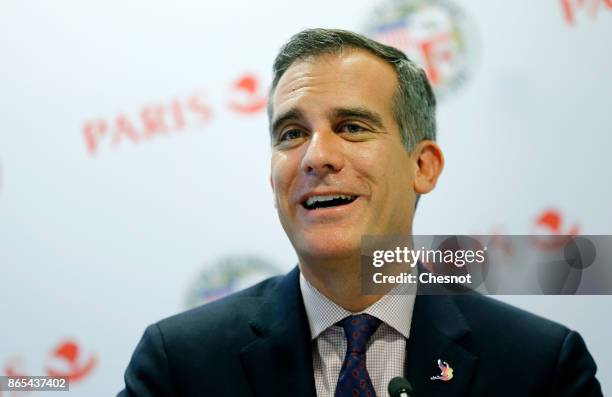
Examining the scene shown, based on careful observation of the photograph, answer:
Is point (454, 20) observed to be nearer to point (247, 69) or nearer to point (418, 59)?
point (418, 59)

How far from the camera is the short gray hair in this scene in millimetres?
1226

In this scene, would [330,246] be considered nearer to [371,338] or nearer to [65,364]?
[371,338]

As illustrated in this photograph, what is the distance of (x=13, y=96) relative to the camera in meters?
1.69

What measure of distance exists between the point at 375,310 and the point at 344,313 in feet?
0.18

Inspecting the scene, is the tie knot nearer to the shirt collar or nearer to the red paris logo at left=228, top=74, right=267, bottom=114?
the shirt collar

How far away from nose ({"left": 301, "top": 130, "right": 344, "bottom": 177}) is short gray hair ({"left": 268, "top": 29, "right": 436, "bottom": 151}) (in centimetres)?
16

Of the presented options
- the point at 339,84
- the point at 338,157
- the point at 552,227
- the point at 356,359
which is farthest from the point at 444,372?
the point at 552,227

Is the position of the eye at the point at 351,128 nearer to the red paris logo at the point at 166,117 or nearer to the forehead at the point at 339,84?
the forehead at the point at 339,84

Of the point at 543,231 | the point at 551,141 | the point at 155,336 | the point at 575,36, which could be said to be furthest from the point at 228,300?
the point at 575,36

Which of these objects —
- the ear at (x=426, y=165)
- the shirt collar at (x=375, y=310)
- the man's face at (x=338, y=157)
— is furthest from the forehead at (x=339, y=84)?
the shirt collar at (x=375, y=310)

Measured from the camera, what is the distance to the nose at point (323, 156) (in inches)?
43.6

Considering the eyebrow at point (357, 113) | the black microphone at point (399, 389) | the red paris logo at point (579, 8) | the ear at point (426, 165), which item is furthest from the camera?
the red paris logo at point (579, 8)

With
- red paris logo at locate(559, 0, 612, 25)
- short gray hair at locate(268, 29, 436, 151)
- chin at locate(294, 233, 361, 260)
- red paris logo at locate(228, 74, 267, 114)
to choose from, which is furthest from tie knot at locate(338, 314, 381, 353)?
→ red paris logo at locate(559, 0, 612, 25)

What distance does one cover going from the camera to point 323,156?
1109 mm
